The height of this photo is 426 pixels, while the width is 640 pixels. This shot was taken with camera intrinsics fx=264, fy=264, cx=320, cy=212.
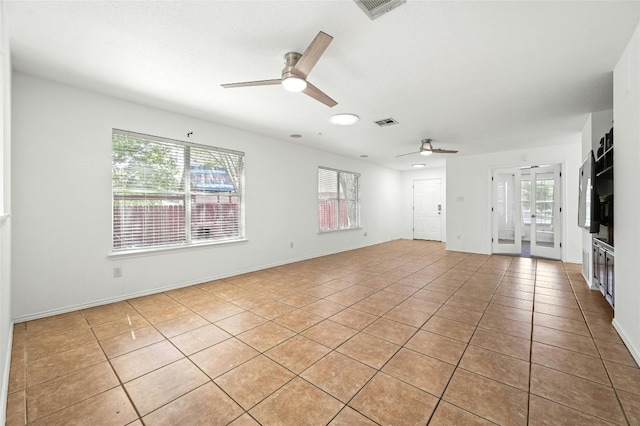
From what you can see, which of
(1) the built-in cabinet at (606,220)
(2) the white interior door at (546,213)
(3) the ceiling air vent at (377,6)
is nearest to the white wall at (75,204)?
(3) the ceiling air vent at (377,6)

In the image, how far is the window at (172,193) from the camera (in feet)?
11.5

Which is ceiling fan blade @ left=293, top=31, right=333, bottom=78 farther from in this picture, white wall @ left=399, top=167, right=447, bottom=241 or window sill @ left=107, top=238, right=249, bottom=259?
white wall @ left=399, top=167, right=447, bottom=241

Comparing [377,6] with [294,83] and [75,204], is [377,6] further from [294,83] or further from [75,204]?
[75,204]

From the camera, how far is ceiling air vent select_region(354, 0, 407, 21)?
1.78 m

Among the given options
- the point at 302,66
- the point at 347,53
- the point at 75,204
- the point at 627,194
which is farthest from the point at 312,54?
the point at 75,204

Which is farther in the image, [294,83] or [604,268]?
[604,268]

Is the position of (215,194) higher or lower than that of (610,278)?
higher

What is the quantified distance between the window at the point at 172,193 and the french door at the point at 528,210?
20.5 feet

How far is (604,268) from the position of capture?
312 centimetres

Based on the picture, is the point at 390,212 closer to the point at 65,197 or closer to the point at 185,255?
the point at 185,255

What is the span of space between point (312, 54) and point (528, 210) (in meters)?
6.62

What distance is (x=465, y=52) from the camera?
2.40 meters

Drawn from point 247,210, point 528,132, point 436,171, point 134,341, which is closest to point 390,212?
point 436,171

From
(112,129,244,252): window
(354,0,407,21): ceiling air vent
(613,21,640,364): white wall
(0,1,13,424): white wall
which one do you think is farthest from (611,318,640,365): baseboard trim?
(112,129,244,252): window
